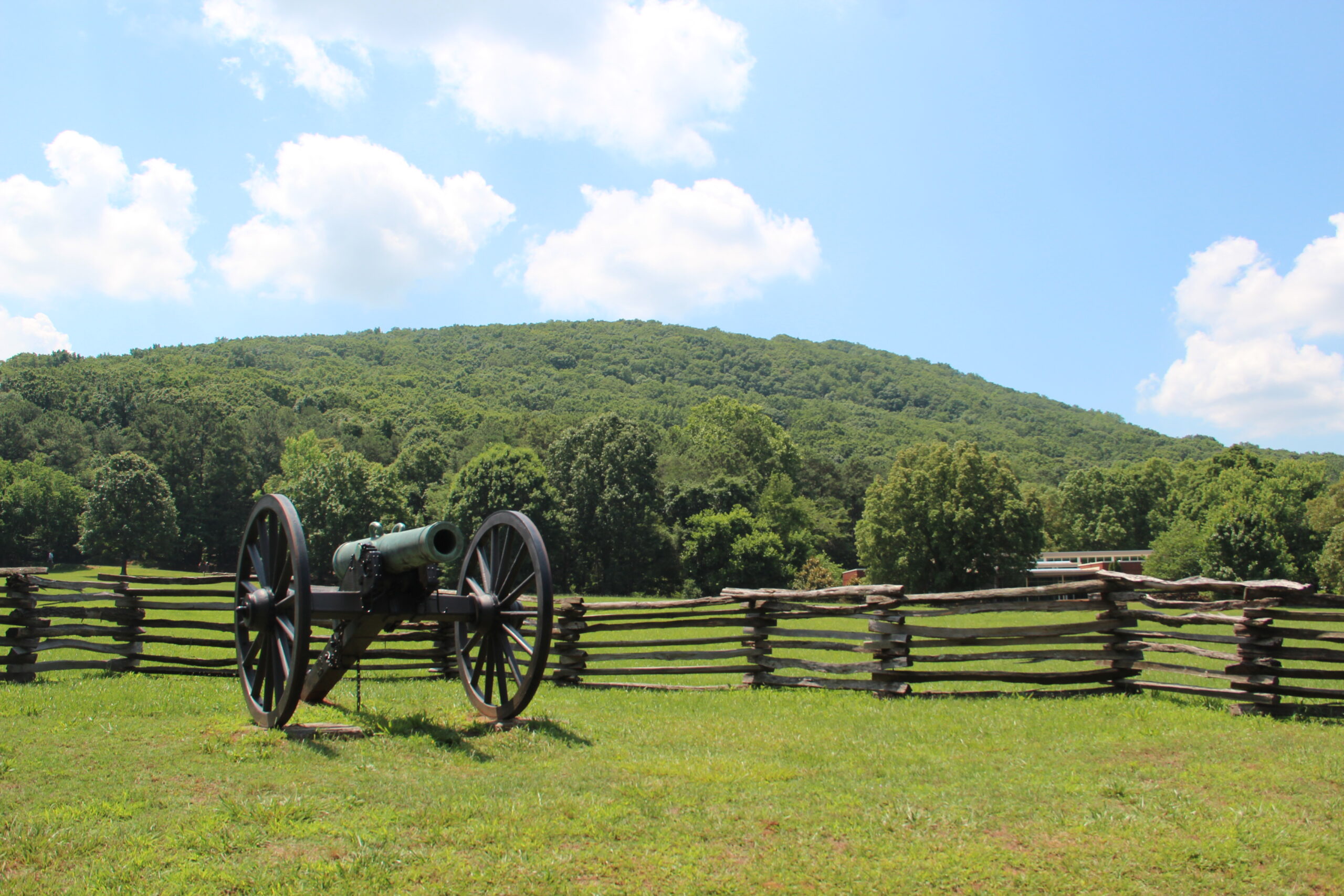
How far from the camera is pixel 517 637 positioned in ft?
28.1

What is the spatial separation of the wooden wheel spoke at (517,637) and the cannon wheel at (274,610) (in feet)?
6.35

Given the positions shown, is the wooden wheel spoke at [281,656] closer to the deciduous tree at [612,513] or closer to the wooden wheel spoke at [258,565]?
the wooden wheel spoke at [258,565]

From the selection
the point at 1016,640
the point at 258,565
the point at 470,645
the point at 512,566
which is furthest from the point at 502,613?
the point at 1016,640

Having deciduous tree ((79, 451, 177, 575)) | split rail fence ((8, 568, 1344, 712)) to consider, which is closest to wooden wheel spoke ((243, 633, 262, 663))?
split rail fence ((8, 568, 1344, 712))

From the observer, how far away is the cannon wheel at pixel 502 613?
7953 millimetres

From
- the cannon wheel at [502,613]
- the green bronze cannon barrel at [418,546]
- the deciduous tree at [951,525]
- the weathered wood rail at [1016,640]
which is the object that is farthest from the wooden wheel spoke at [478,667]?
the deciduous tree at [951,525]

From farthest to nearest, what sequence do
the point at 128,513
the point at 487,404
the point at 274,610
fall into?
the point at 487,404 < the point at 128,513 < the point at 274,610

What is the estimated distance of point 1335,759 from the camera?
682 centimetres

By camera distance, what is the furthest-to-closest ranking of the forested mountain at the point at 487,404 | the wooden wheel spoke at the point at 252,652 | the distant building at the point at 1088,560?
the forested mountain at the point at 487,404
the distant building at the point at 1088,560
the wooden wheel spoke at the point at 252,652

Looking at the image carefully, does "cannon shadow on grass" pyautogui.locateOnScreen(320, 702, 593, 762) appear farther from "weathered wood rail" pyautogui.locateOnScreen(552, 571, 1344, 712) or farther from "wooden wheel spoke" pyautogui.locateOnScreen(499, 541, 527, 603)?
"weathered wood rail" pyautogui.locateOnScreen(552, 571, 1344, 712)

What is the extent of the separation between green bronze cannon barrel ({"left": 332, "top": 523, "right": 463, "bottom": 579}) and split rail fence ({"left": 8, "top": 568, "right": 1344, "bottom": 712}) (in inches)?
123

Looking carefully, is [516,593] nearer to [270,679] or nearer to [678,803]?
[270,679]

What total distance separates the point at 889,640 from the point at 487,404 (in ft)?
298

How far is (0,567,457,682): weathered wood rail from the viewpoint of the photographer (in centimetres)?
1096
